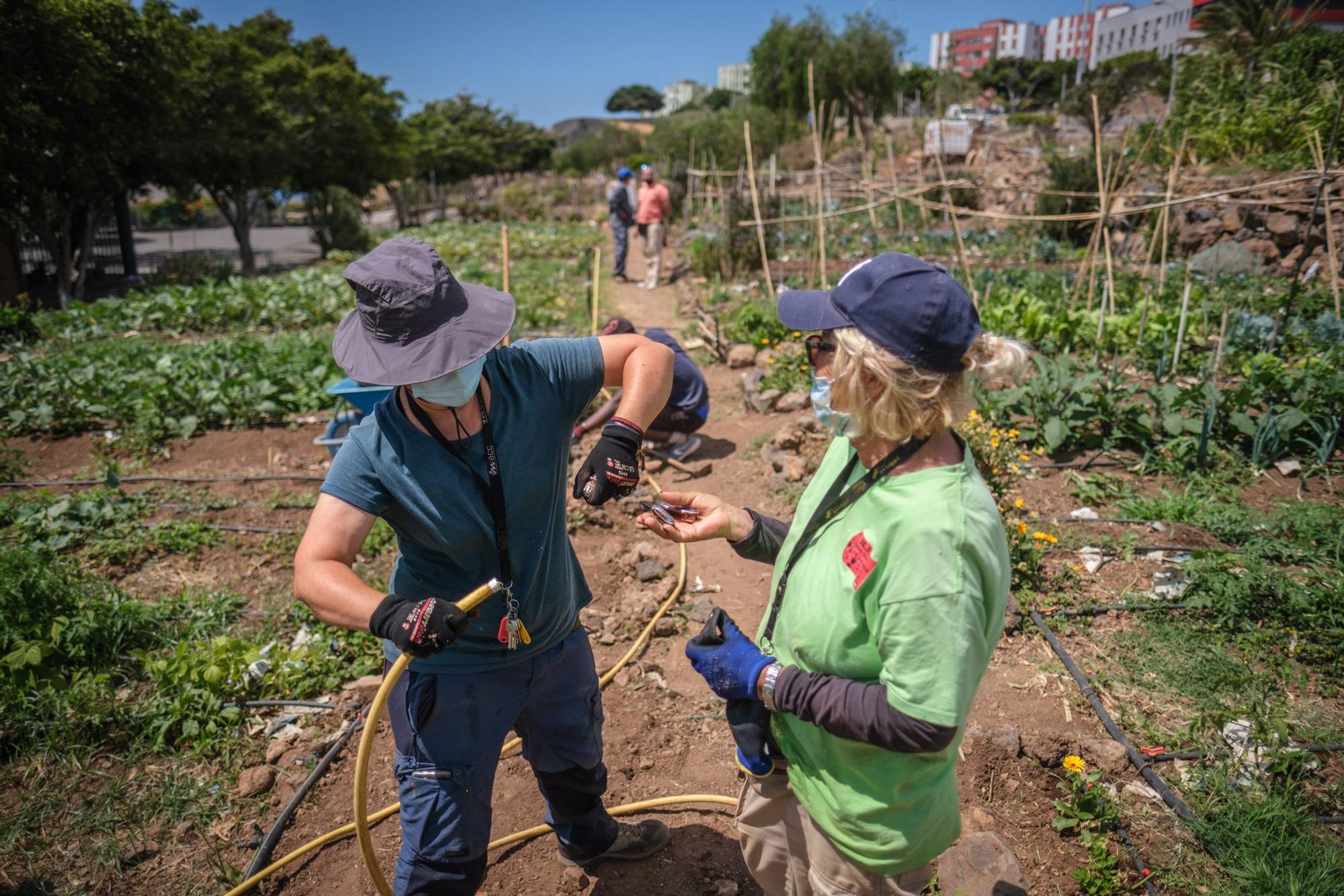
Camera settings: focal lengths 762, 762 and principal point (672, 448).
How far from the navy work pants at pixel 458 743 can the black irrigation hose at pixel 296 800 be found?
3.38 feet

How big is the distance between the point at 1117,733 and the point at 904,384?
229 centimetres

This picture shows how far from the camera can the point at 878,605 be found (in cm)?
132

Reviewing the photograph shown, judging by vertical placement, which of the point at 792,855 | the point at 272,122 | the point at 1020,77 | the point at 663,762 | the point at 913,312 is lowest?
the point at 663,762

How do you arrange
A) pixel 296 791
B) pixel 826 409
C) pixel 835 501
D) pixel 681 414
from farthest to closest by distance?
pixel 681 414 → pixel 296 791 → pixel 826 409 → pixel 835 501

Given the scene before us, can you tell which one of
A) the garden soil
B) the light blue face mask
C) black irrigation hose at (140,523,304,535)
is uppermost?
the light blue face mask

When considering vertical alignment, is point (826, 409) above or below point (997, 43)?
below

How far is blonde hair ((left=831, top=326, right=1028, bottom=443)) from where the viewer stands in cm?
133

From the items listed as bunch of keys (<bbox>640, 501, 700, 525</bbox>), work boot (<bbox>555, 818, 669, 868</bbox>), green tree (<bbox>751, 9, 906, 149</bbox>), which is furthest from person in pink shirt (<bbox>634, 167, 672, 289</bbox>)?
green tree (<bbox>751, 9, 906, 149</bbox>)

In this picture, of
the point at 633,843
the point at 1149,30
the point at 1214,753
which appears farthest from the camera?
the point at 1149,30

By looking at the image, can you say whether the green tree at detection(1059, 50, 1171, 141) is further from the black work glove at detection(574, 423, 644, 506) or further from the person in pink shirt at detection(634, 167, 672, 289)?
the black work glove at detection(574, 423, 644, 506)

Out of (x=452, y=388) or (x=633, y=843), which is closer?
(x=452, y=388)

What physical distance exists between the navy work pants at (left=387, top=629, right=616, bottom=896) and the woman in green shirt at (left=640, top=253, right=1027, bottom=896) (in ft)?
2.07

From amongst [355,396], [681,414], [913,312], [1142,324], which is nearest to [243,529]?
[355,396]

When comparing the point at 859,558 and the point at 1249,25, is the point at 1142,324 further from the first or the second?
the point at 1249,25
